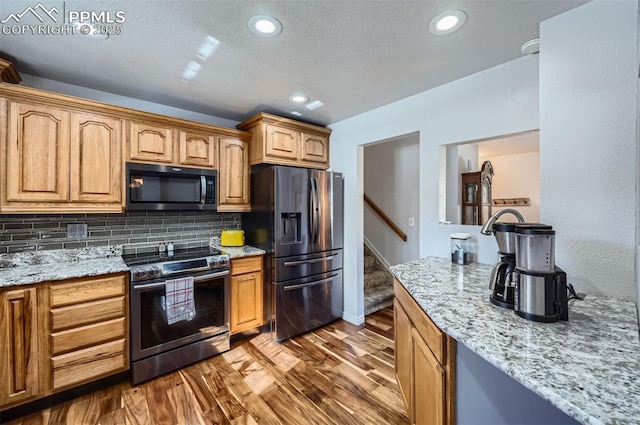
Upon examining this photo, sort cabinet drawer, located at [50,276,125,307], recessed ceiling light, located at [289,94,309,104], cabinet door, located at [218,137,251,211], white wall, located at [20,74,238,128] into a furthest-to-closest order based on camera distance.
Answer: cabinet door, located at [218,137,251,211], recessed ceiling light, located at [289,94,309,104], white wall, located at [20,74,238,128], cabinet drawer, located at [50,276,125,307]

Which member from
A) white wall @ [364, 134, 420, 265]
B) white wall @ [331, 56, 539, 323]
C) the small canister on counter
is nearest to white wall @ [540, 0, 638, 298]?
white wall @ [331, 56, 539, 323]

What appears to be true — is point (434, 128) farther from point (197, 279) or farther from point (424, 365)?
point (197, 279)

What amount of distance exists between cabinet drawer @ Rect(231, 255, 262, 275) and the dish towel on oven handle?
422 mm

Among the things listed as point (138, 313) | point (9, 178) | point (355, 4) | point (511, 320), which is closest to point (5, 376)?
point (138, 313)

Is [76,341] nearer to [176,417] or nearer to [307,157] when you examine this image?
[176,417]

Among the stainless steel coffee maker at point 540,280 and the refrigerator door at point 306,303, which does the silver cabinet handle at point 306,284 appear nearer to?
the refrigerator door at point 306,303

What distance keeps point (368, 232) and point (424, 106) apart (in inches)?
93.1

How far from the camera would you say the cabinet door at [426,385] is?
3.54ft

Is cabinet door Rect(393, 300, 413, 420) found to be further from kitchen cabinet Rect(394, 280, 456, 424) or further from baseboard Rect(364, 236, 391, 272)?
baseboard Rect(364, 236, 391, 272)

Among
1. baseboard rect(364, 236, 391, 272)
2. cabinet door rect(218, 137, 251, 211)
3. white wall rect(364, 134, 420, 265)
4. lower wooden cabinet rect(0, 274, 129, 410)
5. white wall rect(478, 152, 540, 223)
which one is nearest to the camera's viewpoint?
lower wooden cabinet rect(0, 274, 129, 410)

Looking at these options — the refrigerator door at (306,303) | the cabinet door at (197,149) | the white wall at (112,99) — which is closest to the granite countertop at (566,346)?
the refrigerator door at (306,303)

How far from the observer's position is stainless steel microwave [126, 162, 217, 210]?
2.26 m

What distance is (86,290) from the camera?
5.94 ft

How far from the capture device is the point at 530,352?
2.62 feet
